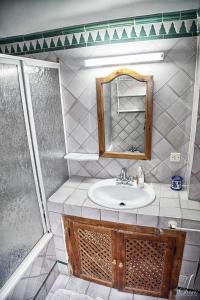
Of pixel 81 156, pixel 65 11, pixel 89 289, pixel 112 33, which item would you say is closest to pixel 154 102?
pixel 112 33

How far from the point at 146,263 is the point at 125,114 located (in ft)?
4.13

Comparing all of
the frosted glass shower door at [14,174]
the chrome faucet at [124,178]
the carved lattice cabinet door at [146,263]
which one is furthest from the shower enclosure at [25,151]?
the carved lattice cabinet door at [146,263]

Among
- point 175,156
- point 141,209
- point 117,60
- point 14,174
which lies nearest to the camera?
point 14,174

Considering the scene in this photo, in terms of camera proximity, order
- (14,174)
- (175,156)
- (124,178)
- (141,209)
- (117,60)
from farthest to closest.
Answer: (124,178) → (175,156) → (117,60) → (141,209) → (14,174)

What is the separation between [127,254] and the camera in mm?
1602

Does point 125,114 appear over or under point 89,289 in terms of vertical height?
over

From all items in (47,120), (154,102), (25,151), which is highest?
(154,102)

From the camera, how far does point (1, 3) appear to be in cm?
175

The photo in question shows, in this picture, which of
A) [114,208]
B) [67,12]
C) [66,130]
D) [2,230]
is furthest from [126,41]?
[2,230]

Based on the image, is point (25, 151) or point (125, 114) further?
point (125, 114)

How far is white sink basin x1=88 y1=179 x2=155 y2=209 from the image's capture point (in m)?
1.68

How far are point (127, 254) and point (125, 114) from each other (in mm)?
1175

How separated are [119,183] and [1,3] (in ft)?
6.43

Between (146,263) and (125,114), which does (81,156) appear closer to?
(125,114)
